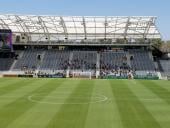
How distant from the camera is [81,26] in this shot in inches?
3086

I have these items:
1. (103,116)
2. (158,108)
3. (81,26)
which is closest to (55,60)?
(81,26)

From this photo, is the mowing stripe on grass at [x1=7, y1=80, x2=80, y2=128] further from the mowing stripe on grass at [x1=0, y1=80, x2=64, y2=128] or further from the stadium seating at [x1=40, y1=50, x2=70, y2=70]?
the stadium seating at [x1=40, y1=50, x2=70, y2=70]

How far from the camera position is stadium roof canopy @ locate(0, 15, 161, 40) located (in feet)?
244

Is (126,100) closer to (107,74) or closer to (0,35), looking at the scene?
(107,74)

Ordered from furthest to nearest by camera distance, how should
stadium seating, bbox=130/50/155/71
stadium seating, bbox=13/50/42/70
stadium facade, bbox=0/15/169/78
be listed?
stadium seating, bbox=13/50/42/70, stadium seating, bbox=130/50/155/71, stadium facade, bbox=0/15/169/78

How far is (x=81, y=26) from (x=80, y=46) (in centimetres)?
839

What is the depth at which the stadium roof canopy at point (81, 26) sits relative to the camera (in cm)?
7438

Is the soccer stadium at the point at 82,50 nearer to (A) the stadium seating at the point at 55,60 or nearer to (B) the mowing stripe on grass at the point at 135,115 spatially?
(A) the stadium seating at the point at 55,60

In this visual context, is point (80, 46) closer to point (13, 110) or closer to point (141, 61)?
point (141, 61)

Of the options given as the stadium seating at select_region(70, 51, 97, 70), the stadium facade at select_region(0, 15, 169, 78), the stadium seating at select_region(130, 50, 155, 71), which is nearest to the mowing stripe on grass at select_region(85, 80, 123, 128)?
the stadium facade at select_region(0, 15, 169, 78)

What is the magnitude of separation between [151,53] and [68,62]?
18.6 metres

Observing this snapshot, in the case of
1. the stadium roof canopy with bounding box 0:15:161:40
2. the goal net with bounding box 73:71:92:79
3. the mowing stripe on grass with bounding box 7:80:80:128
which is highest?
the stadium roof canopy with bounding box 0:15:161:40

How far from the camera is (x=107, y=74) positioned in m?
75.2

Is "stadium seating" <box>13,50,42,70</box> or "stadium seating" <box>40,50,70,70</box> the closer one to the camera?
"stadium seating" <box>40,50,70,70</box>
